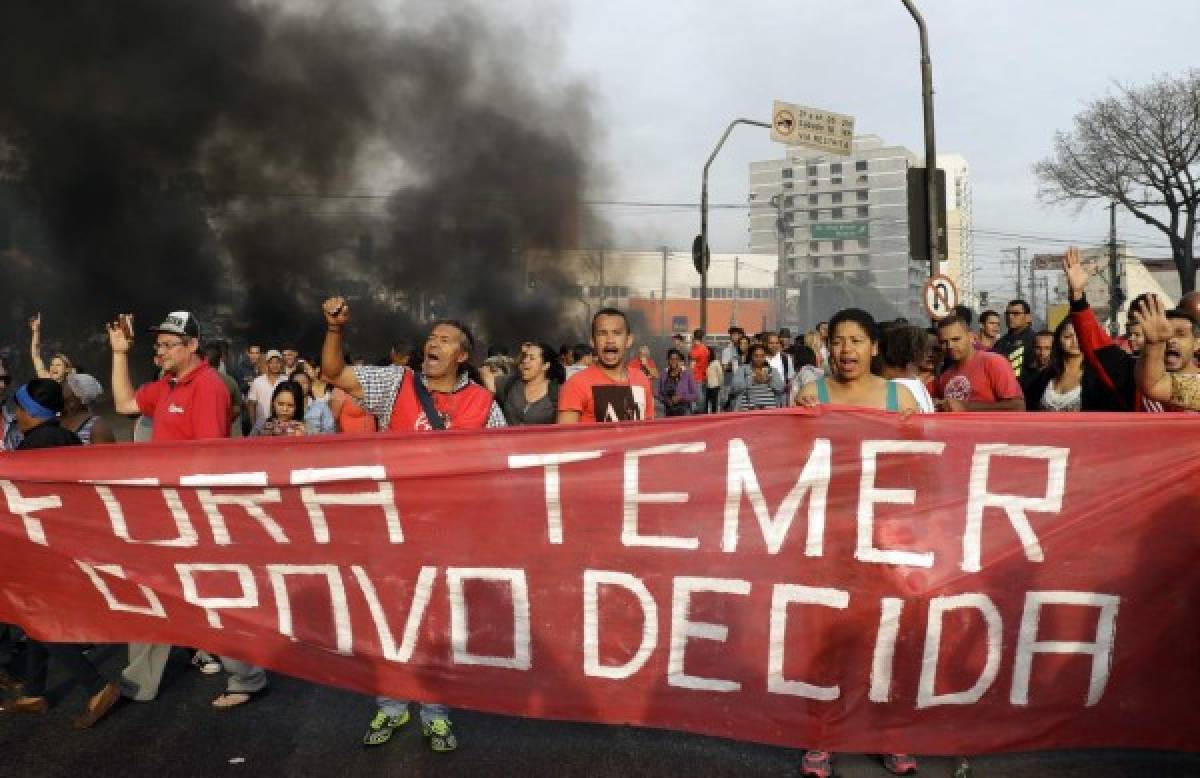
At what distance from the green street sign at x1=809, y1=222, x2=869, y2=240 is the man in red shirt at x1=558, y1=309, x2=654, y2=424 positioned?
46942mm

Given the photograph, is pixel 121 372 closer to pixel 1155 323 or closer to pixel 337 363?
pixel 337 363

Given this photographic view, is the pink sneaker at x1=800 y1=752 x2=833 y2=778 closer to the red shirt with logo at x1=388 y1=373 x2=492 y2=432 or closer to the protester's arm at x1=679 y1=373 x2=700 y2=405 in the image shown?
the red shirt with logo at x1=388 y1=373 x2=492 y2=432

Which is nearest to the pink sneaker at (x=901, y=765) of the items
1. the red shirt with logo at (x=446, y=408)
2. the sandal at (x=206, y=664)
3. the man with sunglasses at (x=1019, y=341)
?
the red shirt with logo at (x=446, y=408)

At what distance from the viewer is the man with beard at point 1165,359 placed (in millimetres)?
3717

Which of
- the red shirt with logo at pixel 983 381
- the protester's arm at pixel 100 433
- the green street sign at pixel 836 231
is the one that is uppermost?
the green street sign at pixel 836 231

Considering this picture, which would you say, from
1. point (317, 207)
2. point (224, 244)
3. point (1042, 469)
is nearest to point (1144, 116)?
point (317, 207)

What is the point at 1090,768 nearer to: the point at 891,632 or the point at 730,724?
the point at 891,632

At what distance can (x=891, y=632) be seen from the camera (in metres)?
3.27

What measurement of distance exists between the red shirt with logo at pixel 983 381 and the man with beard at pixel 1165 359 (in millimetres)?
1207

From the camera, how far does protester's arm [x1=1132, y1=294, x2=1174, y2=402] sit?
3717mm

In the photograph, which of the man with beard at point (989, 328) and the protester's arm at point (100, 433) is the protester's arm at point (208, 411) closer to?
the protester's arm at point (100, 433)

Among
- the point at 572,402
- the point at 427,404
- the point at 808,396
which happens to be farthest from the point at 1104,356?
the point at 427,404

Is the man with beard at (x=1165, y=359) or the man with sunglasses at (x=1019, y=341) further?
the man with sunglasses at (x=1019, y=341)

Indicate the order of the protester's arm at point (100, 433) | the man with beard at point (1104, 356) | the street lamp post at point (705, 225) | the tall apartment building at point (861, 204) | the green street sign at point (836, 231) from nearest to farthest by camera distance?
the man with beard at point (1104, 356) → the protester's arm at point (100, 433) → the street lamp post at point (705, 225) → the green street sign at point (836, 231) → the tall apartment building at point (861, 204)
